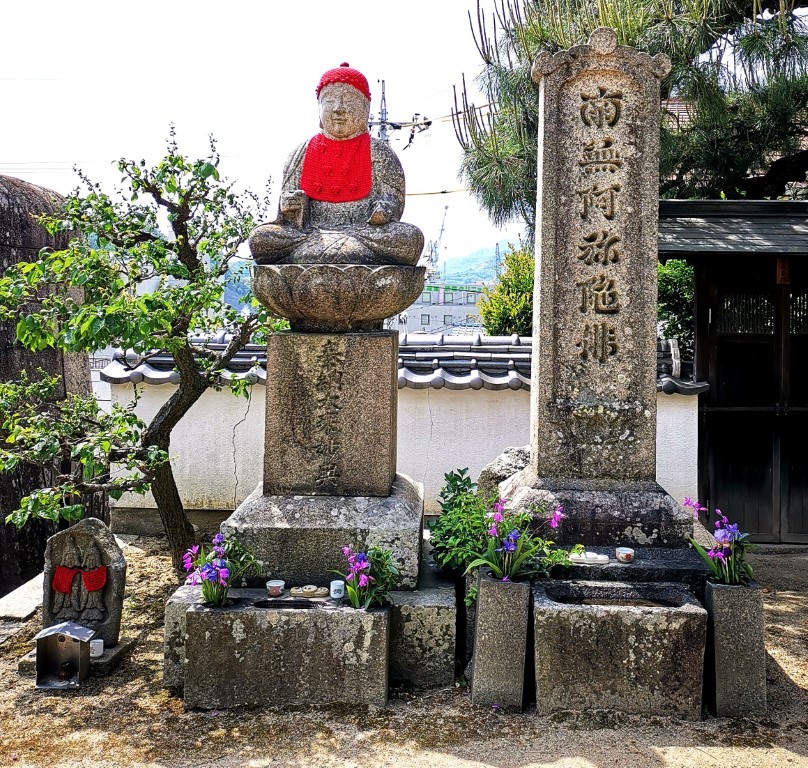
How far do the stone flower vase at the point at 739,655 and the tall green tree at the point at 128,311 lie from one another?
3.19 m

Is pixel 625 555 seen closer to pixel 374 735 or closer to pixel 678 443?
pixel 374 735

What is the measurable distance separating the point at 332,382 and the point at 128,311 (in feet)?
3.77

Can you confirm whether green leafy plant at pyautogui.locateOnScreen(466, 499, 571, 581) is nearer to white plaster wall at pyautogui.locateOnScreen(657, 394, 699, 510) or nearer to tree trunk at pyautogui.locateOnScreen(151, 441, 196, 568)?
tree trunk at pyautogui.locateOnScreen(151, 441, 196, 568)

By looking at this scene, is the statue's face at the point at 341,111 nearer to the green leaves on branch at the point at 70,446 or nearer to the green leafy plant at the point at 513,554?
the green leaves on branch at the point at 70,446

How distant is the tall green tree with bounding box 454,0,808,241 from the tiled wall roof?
1596 millimetres

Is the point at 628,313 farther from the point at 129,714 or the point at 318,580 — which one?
the point at 129,714

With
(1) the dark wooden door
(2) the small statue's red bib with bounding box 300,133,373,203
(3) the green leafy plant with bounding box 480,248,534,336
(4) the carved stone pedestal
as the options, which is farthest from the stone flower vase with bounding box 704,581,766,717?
(3) the green leafy plant with bounding box 480,248,534,336

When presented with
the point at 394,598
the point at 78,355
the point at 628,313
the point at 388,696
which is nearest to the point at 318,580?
the point at 394,598

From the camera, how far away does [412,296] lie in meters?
Answer: 4.43

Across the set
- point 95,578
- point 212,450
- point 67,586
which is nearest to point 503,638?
point 95,578

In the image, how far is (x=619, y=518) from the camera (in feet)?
14.7

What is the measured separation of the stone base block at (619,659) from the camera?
362cm

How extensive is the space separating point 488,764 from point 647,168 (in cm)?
333

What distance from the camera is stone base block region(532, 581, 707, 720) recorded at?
3.62 m
